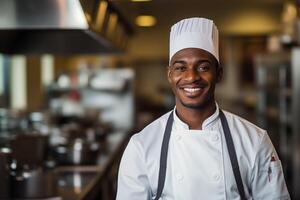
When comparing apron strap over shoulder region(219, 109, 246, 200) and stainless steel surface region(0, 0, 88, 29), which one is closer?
apron strap over shoulder region(219, 109, 246, 200)

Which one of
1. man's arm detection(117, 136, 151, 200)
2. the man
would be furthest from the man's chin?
man's arm detection(117, 136, 151, 200)

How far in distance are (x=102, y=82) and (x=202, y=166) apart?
5.05 m

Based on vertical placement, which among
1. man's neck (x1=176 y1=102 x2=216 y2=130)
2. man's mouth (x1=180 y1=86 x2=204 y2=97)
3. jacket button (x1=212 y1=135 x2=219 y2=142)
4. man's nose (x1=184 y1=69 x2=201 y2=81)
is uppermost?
man's nose (x1=184 y1=69 x2=201 y2=81)

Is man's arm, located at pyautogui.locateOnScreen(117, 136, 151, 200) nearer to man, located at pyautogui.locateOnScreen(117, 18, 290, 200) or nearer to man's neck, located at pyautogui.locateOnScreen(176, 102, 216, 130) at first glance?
man, located at pyautogui.locateOnScreen(117, 18, 290, 200)

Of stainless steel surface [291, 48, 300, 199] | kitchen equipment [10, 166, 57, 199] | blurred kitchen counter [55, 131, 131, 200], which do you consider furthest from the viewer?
stainless steel surface [291, 48, 300, 199]

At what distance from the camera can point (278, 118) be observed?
264 inches

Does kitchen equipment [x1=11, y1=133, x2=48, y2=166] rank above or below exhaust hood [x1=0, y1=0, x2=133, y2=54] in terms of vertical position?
below

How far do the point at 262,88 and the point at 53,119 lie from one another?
2830 mm

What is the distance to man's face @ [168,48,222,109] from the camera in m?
1.78

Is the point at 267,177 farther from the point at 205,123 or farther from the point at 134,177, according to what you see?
the point at 134,177

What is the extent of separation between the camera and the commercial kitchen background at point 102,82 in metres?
2.76

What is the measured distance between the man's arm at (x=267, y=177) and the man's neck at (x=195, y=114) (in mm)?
201

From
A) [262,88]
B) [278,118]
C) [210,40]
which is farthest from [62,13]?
[262,88]

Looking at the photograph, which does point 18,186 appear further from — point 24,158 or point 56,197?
point 24,158
